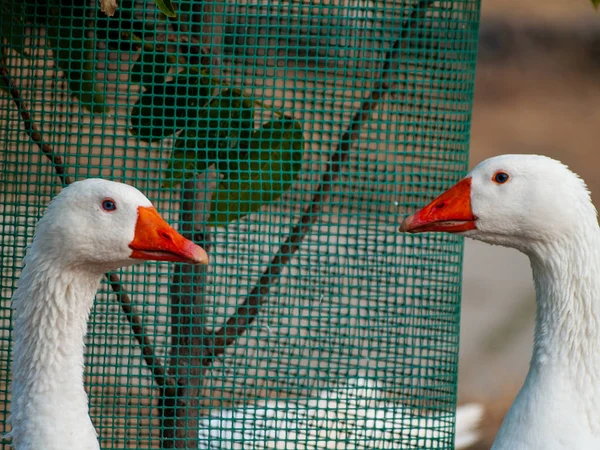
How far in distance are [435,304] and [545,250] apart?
4.17ft

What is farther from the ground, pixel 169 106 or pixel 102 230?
pixel 169 106

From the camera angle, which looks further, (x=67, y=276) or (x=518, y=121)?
(x=518, y=121)

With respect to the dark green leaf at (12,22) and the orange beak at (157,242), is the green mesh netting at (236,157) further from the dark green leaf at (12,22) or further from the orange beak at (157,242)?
the orange beak at (157,242)

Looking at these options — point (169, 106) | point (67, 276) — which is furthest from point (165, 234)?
point (169, 106)

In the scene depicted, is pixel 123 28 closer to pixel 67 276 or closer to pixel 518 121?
pixel 67 276

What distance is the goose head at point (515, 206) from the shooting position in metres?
2.99

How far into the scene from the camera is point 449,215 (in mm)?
3150

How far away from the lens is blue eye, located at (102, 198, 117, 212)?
9.70ft

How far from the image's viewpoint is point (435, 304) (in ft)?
14.1

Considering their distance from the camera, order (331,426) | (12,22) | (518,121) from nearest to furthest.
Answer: (12,22), (331,426), (518,121)

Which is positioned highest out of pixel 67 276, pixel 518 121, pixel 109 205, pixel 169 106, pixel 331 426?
pixel 518 121

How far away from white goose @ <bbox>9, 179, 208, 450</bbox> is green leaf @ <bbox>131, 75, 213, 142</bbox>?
967 mm

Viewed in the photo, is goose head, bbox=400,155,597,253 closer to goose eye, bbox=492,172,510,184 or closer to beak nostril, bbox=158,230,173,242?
goose eye, bbox=492,172,510,184

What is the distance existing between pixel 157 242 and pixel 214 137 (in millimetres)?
1091
